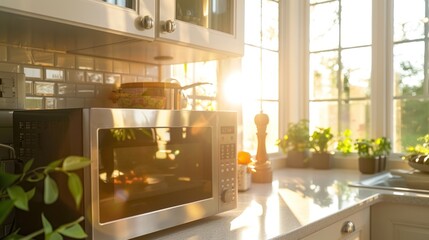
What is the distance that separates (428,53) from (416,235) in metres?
1.06

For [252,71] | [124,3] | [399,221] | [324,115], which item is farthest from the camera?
Result: [324,115]

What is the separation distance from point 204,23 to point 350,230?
85cm

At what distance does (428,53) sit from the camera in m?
2.22

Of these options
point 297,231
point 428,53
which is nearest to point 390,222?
point 297,231

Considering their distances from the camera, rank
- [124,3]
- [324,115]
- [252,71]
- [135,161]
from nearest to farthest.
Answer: [135,161], [124,3], [252,71], [324,115]

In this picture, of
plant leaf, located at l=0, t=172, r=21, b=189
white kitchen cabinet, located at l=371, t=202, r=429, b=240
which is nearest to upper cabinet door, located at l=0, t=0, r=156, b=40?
plant leaf, located at l=0, t=172, r=21, b=189

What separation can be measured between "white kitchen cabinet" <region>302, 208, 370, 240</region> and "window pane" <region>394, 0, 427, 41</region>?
111 cm

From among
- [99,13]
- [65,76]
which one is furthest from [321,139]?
[99,13]

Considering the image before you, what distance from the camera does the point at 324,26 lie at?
8.52ft

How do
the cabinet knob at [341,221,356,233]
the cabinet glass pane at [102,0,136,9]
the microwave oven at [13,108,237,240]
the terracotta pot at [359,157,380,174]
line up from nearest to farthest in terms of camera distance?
the microwave oven at [13,108,237,240] < the cabinet glass pane at [102,0,136,9] < the cabinet knob at [341,221,356,233] < the terracotta pot at [359,157,380,174]

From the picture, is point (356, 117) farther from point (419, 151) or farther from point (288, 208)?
point (288, 208)

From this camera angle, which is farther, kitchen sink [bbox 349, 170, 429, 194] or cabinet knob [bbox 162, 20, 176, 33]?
kitchen sink [bbox 349, 170, 429, 194]

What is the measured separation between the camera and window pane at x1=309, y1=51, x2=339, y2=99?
2525mm

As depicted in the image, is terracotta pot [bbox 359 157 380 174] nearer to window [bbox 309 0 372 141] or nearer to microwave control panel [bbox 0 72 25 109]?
window [bbox 309 0 372 141]
